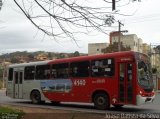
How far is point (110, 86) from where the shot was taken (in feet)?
57.9

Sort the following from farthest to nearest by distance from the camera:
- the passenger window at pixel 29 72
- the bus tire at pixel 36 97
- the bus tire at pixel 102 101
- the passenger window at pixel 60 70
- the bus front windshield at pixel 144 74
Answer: the passenger window at pixel 29 72
the bus tire at pixel 36 97
the passenger window at pixel 60 70
the bus tire at pixel 102 101
the bus front windshield at pixel 144 74

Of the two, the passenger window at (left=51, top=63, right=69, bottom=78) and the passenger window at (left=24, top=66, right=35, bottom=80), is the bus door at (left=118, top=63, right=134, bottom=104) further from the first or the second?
the passenger window at (left=24, top=66, right=35, bottom=80)

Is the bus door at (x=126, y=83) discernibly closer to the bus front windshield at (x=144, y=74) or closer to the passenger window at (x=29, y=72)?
the bus front windshield at (x=144, y=74)

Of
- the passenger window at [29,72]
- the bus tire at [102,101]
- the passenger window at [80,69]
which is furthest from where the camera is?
the passenger window at [29,72]

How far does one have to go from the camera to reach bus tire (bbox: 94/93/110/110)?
1784cm

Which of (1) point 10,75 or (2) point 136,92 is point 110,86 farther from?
(1) point 10,75

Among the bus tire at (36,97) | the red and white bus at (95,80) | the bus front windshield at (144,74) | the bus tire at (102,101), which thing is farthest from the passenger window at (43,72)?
the bus front windshield at (144,74)

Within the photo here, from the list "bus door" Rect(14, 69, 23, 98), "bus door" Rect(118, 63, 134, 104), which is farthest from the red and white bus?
"bus door" Rect(14, 69, 23, 98)

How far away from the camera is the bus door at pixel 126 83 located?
16.9 meters

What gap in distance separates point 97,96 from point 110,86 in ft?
3.57

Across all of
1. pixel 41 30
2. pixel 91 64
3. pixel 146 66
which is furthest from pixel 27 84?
pixel 41 30

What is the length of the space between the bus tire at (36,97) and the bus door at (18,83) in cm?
110

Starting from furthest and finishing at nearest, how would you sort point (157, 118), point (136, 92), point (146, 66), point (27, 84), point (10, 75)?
point (10, 75)
point (27, 84)
point (146, 66)
point (136, 92)
point (157, 118)

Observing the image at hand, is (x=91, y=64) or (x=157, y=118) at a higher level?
(x=91, y=64)
